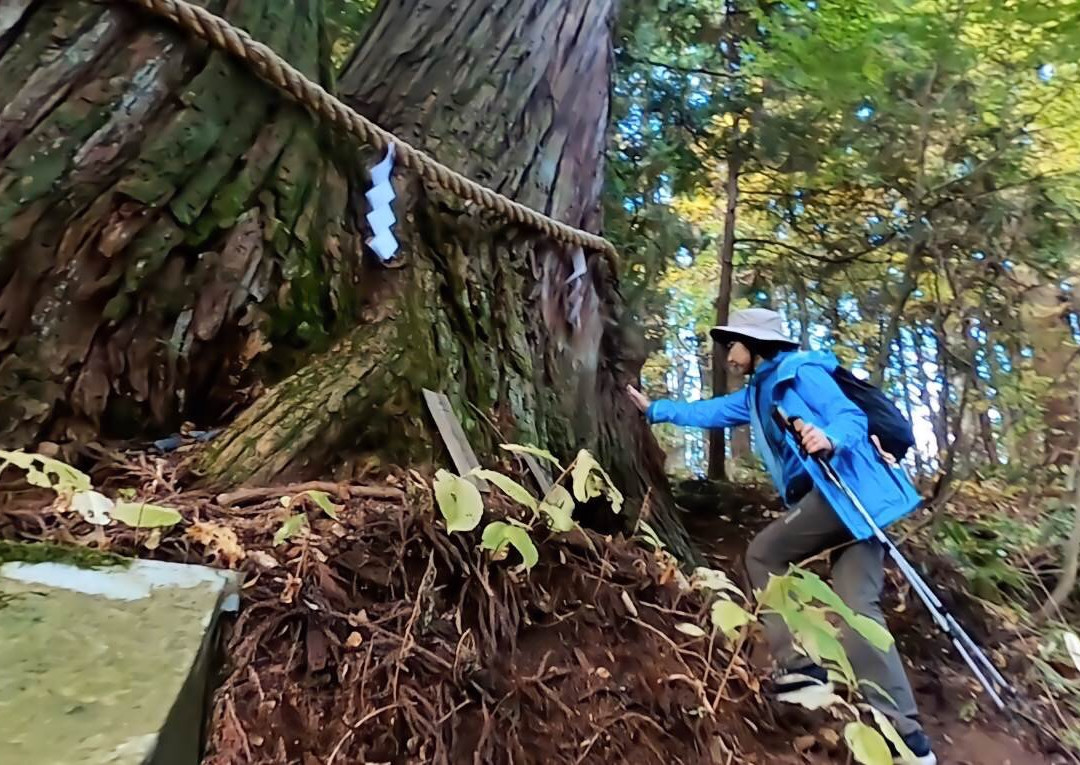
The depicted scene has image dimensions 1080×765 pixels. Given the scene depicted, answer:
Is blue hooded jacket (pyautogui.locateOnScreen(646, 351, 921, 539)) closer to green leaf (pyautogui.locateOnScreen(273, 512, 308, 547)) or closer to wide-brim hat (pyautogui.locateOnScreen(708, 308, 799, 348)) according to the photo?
wide-brim hat (pyautogui.locateOnScreen(708, 308, 799, 348))

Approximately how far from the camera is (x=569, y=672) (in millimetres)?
2084

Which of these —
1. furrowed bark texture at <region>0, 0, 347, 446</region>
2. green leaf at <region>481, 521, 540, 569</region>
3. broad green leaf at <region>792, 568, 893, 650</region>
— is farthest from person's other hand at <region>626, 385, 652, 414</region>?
green leaf at <region>481, 521, 540, 569</region>

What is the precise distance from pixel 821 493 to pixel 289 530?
1930 mm

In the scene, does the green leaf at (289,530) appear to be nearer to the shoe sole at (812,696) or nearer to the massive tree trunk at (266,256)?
the massive tree trunk at (266,256)

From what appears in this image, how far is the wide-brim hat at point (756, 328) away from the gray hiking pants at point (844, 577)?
58 centimetres

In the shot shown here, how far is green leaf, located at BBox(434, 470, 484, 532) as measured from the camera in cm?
170

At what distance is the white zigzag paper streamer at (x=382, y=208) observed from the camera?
2.49 metres

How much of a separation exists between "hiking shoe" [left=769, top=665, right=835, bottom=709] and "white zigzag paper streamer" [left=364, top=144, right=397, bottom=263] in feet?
5.56

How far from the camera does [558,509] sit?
2070mm

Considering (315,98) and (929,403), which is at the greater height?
(315,98)

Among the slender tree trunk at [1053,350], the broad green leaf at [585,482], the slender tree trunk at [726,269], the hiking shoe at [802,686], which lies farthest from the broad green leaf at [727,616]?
the slender tree trunk at [1053,350]

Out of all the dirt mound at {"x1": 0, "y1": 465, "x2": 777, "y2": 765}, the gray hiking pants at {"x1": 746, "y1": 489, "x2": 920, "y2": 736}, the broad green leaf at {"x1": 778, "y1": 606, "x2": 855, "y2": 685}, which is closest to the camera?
the dirt mound at {"x1": 0, "y1": 465, "x2": 777, "y2": 765}

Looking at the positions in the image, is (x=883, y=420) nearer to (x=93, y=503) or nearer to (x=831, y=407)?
(x=831, y=407)

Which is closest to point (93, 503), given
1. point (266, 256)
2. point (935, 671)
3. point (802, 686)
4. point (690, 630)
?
point (266, 256)
